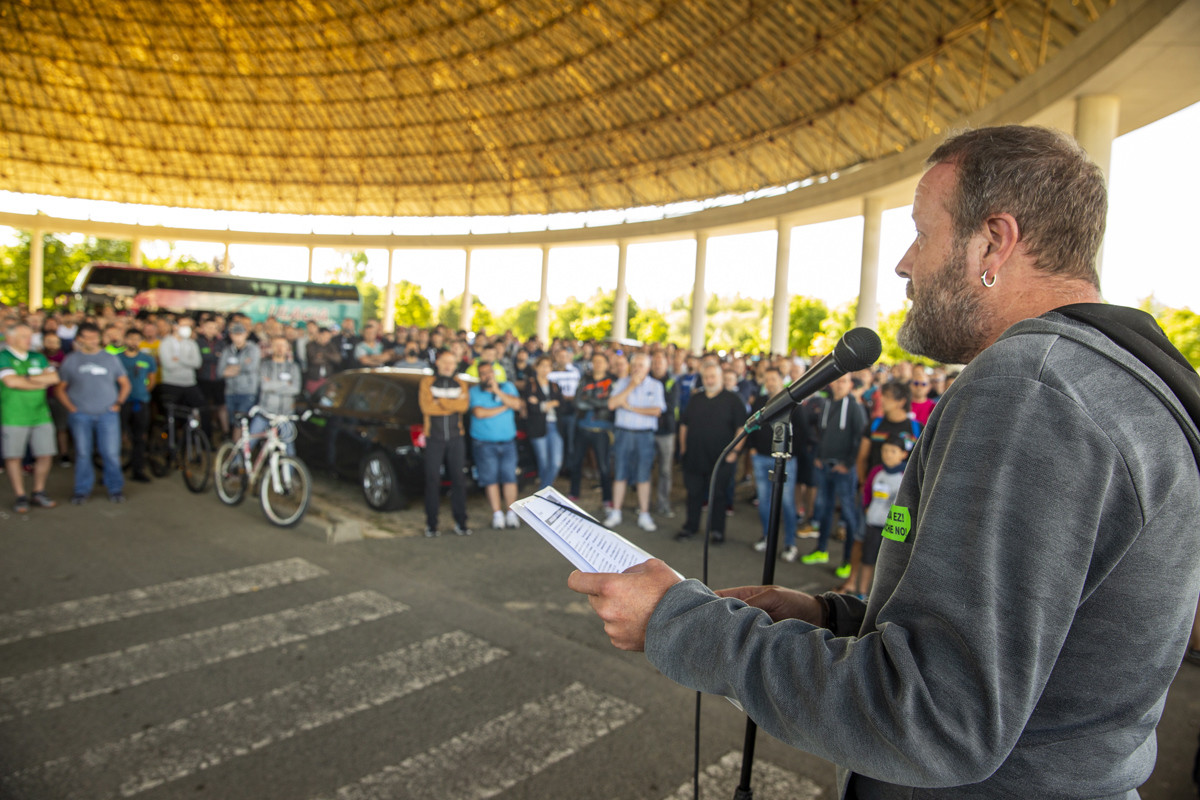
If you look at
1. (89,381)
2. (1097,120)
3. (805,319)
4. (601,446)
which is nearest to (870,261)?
(1097,120)

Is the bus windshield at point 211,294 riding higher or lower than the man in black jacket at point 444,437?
higher

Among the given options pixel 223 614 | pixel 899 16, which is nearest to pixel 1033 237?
pixel 223 614

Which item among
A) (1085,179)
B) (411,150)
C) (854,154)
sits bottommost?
(1085,179)

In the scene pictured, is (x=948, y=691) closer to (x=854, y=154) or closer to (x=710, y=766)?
(x=710, y=766)

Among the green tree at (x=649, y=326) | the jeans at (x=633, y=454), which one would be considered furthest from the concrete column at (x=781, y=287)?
the green tree at (x=649, y=326)

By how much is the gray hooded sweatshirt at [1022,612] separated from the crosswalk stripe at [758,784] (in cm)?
258

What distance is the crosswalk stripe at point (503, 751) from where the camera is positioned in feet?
10.9

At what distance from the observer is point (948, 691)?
3.25 feet

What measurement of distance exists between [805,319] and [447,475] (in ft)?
274

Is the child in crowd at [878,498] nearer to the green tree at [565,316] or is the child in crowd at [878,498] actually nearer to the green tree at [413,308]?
the green tree at [413,308]

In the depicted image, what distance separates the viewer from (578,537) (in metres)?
1.51

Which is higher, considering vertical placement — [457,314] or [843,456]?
[457,314]

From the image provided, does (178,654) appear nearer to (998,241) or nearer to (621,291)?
(998,241)

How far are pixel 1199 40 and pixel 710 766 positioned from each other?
528 inches
